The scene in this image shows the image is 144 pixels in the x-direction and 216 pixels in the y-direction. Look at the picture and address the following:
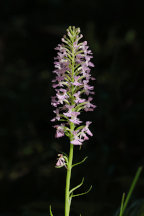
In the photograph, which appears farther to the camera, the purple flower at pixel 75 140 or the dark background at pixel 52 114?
the dark background at pixel 52 114

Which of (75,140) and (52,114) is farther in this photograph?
(52,114)

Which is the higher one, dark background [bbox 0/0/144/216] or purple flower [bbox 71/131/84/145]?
dark background [bbox 0/0/144/216]

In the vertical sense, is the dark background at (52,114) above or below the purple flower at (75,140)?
above

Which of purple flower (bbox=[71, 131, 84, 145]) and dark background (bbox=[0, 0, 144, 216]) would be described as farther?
dark background (bbox=[0, 0, 144, 216])

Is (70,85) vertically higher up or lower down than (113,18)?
lower down

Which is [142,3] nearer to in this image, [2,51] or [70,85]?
[2,51]

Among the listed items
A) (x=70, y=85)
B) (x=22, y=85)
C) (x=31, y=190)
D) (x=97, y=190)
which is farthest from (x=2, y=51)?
(x=70, y=85)

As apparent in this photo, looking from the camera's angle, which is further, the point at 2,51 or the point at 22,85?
the point at 2,51

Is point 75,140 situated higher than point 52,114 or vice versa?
point 52,114
